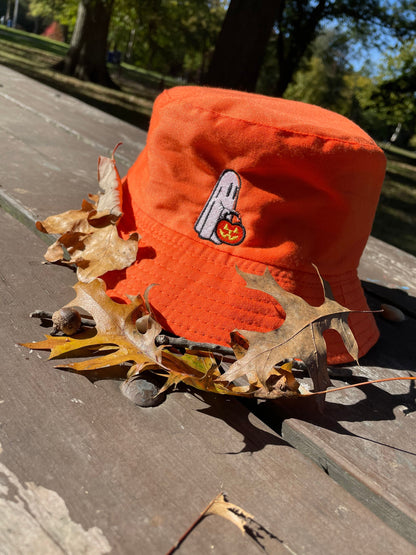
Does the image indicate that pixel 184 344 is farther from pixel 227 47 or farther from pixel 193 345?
pixel 227 47

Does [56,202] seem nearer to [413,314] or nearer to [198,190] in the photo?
[198,190]

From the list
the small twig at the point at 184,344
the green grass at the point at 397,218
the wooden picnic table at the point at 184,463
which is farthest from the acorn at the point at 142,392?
the green grass at the point at 397,218

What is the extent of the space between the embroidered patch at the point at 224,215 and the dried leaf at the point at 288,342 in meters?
0.16

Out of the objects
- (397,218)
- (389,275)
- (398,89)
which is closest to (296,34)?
(398,89)

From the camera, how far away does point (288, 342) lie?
111 cm

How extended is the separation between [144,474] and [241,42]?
6.96 meters

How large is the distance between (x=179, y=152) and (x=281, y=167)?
0.86ft

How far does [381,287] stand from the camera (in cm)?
198

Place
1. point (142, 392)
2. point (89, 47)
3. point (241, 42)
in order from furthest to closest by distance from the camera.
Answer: point (89, 47), point (241, 42), point (142, 392)

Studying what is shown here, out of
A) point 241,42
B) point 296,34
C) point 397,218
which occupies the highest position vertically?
point 296,34

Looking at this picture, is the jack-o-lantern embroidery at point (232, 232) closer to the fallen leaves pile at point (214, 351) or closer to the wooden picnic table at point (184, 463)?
the fallen leaves pile at point (214, 351)

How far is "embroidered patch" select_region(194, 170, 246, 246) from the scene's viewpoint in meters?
1.30

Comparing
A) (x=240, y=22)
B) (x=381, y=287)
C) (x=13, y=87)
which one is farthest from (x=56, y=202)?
(x=240, y=22)

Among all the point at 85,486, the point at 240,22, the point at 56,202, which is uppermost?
the point at 240,22
